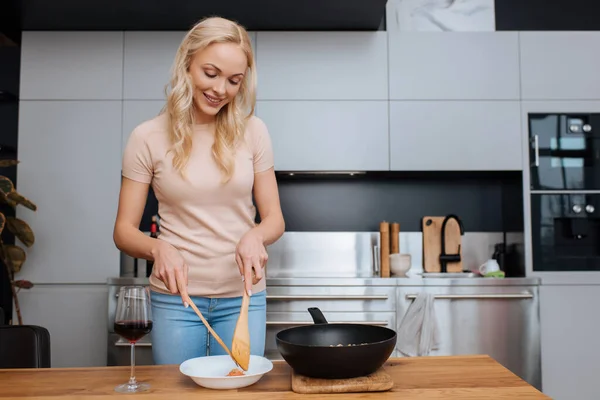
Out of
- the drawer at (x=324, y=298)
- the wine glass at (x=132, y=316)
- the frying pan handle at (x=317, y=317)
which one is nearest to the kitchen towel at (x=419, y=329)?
the drawer at (x=324, y=298)

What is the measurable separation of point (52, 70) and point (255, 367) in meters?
2.79

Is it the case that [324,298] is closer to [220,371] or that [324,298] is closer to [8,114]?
[220,371]

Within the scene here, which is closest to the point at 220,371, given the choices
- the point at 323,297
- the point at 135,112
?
the point at 323,297

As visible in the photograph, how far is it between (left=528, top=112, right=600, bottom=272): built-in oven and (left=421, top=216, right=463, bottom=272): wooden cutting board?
17.4 inches

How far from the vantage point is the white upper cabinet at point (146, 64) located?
3.35 meters

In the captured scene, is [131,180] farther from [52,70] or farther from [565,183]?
[565,183]

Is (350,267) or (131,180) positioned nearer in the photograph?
(131,180)

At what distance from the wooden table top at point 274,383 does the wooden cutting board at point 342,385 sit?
1cm

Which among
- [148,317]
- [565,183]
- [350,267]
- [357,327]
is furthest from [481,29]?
[148,317]

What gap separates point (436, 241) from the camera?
355 centimetres

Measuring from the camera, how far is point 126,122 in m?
3.34

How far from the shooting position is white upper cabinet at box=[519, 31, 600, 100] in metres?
3.36

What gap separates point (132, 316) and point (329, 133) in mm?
2405

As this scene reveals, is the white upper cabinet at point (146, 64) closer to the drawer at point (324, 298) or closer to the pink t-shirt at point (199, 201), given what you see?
the drawer at point (324, 298)
